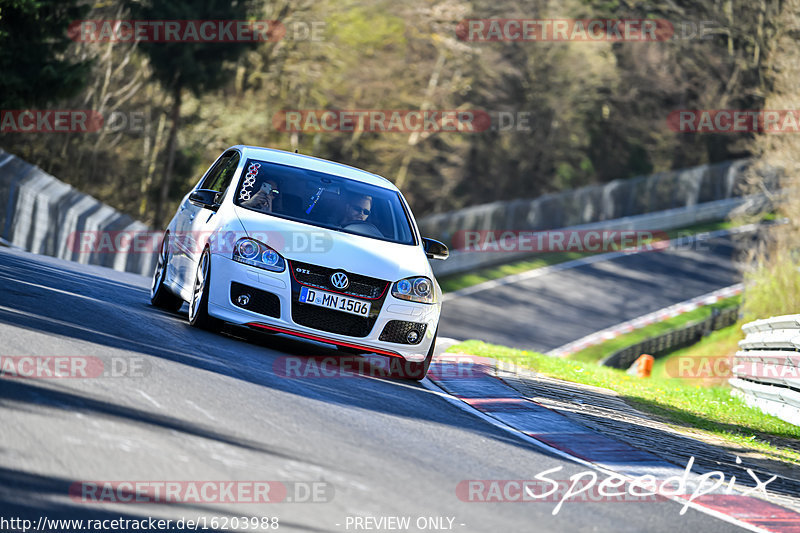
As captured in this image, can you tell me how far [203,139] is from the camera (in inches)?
1656

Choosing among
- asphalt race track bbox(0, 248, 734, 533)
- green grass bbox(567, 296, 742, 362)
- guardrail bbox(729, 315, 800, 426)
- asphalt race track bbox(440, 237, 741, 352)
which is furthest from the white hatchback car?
green grass bbox(567, 296, 742, 362)

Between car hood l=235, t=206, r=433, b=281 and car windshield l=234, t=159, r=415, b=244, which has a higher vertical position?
car windshield l=234, t=159, r=415, b=244

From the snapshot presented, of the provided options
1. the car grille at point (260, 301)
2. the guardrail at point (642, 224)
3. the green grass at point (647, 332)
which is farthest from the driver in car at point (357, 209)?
the guardrail at point (642, 224)

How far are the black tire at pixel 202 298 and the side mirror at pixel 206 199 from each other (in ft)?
1.96

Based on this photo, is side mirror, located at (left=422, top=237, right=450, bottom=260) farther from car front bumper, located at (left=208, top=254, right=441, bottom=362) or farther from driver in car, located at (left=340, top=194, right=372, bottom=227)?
car front bumper, located at (left=208, top=254, right=441, bottom=362)

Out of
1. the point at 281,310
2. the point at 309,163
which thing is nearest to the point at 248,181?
the point at 309,163

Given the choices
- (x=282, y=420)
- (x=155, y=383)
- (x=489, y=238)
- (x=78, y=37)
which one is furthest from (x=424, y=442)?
(x=489, y=238)

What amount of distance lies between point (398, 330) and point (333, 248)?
929mm

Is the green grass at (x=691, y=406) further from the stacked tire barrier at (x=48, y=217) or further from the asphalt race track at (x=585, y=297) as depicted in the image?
the asphalt race track at (x=585, y=297)

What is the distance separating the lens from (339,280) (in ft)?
31.4

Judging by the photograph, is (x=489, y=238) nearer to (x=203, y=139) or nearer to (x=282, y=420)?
(x=203, y=139)

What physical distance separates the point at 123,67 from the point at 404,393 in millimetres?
32992

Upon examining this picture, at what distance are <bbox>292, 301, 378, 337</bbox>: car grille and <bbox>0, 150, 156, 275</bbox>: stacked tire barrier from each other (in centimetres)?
1278

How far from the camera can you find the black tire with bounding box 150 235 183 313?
1180cm
